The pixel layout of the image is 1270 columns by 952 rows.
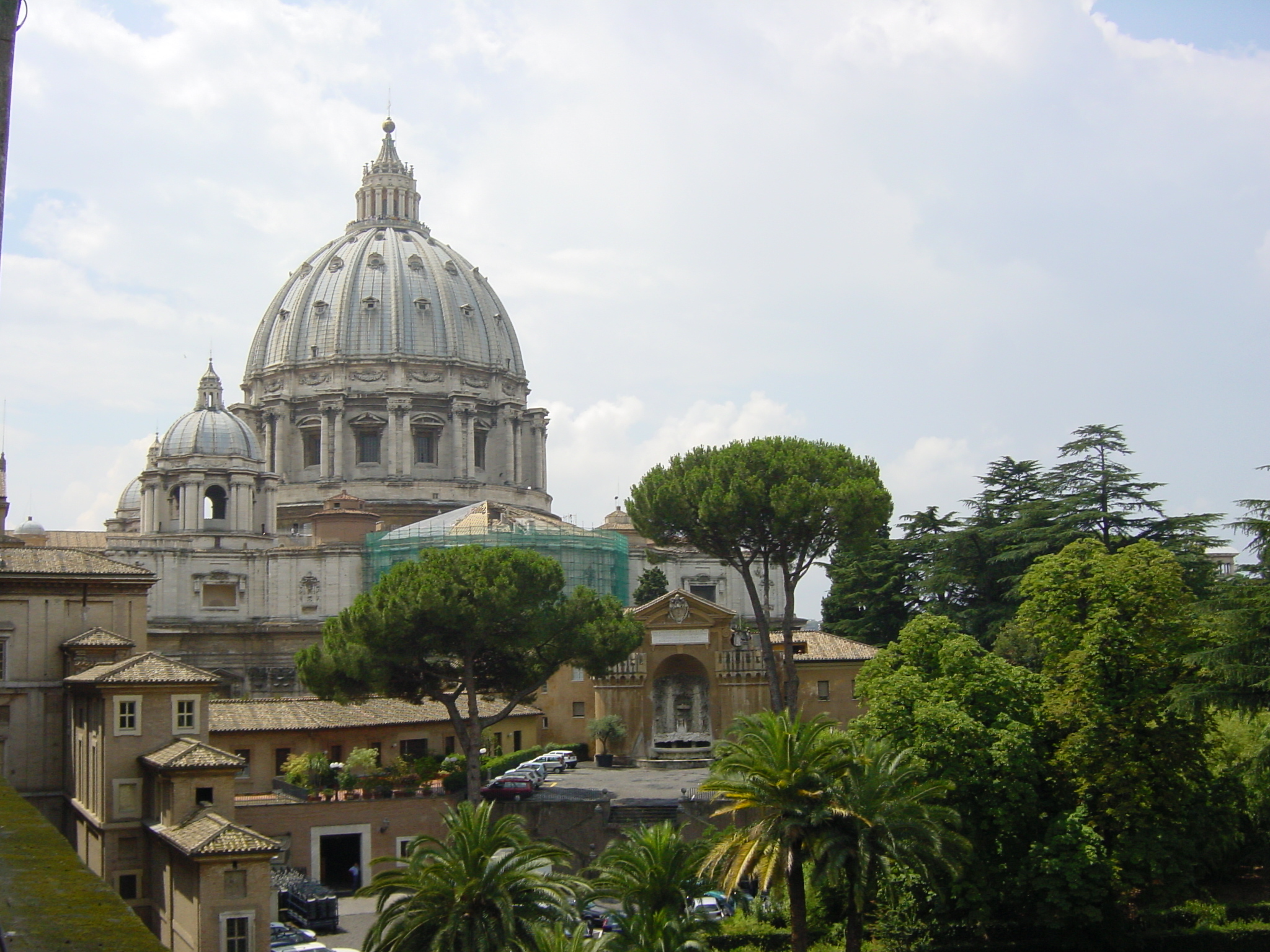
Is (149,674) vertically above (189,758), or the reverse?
(149,674)

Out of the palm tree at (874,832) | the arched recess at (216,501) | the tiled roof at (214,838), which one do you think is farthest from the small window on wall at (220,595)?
the palm tree at (874,832)

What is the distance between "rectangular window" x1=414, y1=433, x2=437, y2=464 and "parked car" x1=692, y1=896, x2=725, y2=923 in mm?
55914

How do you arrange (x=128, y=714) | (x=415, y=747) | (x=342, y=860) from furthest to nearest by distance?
(x=415, y=747) < (x=342, y=860) < (x=128, y=714)

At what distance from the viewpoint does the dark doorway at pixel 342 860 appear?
119 feet

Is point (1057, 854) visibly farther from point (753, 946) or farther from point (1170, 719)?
point (753, 946)

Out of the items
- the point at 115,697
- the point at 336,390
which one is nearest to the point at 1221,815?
the point at 115,697

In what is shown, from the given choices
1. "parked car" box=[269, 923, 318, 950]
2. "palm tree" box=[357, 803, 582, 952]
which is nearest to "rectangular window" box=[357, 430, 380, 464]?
"parked car" box=[269, 923, 318, 950]

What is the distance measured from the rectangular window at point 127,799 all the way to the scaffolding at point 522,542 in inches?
1230

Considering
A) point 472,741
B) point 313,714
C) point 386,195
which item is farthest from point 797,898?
point 386,195

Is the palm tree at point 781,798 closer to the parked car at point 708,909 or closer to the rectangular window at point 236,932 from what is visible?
the parked car at point 708,909

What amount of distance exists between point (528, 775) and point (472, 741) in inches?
156

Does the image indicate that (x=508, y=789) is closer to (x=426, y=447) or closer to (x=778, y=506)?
(x=778, y=506)

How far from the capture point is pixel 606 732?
48062 mm

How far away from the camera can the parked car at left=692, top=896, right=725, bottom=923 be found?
81.6 feet
